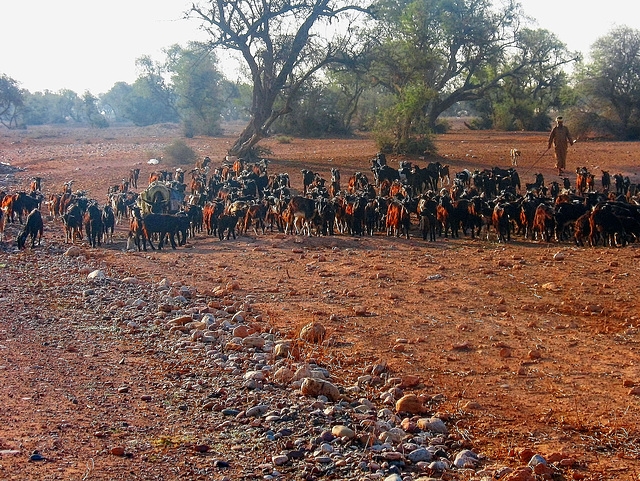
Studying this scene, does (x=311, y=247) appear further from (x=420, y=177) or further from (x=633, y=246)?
(x=420, y=177)

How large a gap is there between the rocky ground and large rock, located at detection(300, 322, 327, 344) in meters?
0.07

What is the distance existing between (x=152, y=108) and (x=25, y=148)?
33.2 meters

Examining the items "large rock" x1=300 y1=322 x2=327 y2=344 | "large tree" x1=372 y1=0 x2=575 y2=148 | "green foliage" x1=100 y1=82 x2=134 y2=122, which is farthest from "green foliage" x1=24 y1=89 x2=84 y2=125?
"large rock" x1=300 y1=322 x2=327 y2=344

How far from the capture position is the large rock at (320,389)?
6.66 m

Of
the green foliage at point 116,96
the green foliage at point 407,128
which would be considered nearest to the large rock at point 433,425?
the green foliage at point 407,128

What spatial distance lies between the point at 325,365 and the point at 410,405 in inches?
57.2

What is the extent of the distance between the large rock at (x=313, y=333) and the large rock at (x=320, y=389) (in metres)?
1.49

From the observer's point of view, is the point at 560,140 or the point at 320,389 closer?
the point at 320,389

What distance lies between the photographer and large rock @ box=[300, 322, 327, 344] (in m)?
8.26

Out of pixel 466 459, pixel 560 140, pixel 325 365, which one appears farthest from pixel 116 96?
pixel 466 459

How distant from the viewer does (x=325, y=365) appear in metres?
7.60

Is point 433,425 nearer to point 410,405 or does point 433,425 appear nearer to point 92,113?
point 410,405

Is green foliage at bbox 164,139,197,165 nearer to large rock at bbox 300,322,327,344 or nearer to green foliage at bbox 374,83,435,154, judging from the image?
green foliage at bbox 374,83,435,154

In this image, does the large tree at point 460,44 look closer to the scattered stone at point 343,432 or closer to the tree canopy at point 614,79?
the tree canopy at point 614,79
